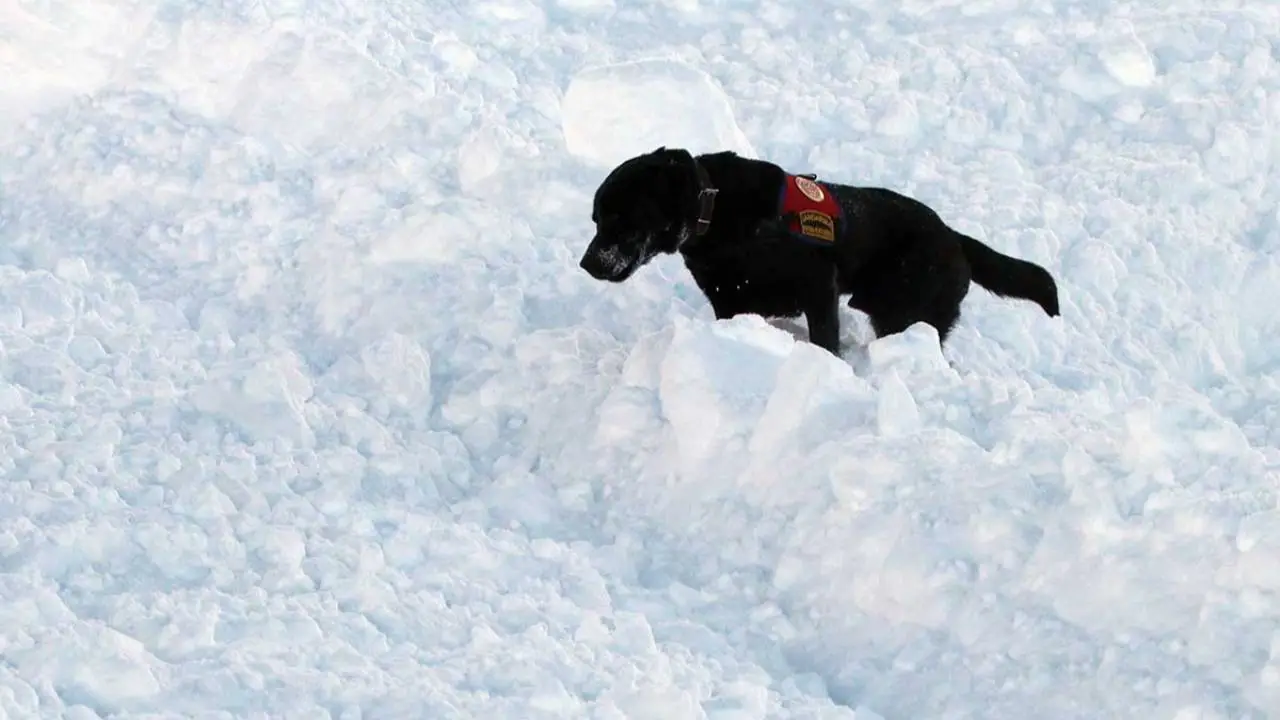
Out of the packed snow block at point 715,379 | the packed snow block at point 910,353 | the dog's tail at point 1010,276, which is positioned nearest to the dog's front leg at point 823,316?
the packed snow block at point 910,353

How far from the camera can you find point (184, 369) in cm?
564

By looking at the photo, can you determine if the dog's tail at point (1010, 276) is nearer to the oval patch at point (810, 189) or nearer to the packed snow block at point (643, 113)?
the oval patch at point (810, 189)

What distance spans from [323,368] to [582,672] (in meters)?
2.24

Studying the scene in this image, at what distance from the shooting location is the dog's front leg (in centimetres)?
590

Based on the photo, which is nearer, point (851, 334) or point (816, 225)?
point (816, 225)

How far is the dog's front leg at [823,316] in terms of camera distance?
5.90 metres

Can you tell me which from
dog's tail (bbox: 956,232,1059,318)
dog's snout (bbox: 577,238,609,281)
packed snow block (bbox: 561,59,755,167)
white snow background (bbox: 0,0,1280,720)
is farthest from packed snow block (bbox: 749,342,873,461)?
packed snow block (bbox: 561,59,755,167)

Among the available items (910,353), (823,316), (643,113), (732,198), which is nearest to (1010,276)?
(823,316)

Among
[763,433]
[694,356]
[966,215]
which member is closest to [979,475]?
[763,433]

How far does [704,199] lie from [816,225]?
46cm

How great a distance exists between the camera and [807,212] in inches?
232

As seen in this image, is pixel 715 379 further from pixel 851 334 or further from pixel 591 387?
pixel 851 334

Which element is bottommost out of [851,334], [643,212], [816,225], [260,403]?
[851,334]

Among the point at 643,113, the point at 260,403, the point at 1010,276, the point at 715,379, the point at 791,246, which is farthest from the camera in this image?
the point at 643,113
